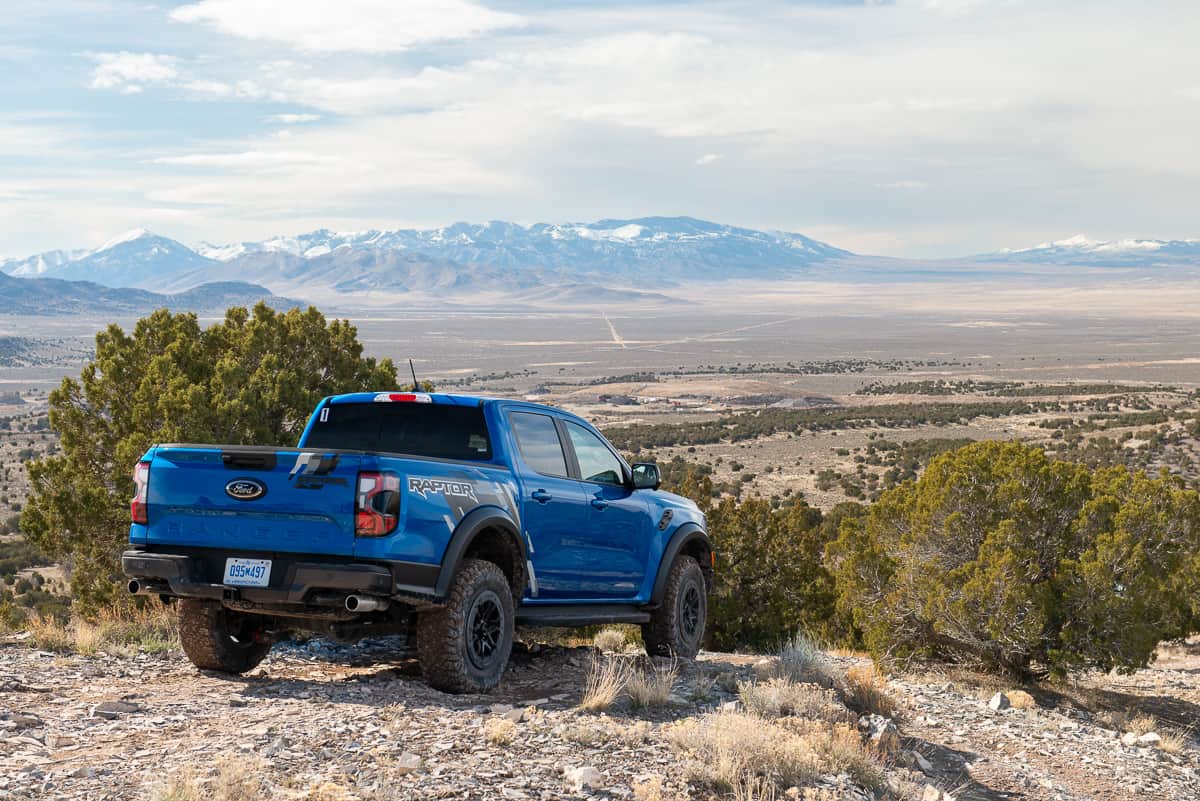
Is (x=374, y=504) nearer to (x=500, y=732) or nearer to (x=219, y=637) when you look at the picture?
(x=500, y=732)

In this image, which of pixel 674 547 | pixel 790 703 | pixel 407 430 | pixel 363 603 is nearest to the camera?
pixel 363 603

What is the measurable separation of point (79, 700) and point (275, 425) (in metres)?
9.23

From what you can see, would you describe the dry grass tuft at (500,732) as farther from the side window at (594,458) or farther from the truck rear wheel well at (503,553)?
the side window at (594,458)

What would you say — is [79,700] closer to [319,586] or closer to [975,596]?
[319,586]

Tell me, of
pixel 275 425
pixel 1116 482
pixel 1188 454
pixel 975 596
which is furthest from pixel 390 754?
pixel 1188 454

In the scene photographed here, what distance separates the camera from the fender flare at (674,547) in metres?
10.1

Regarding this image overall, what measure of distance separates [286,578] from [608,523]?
2.91 m

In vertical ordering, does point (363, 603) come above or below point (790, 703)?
above

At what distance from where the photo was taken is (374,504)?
719 cm

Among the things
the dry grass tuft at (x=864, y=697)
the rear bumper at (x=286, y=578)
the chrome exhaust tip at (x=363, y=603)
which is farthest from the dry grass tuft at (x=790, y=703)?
the chrome exhaust tip at (x=363, y=603)

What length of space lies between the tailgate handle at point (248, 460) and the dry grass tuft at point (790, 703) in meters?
3.46

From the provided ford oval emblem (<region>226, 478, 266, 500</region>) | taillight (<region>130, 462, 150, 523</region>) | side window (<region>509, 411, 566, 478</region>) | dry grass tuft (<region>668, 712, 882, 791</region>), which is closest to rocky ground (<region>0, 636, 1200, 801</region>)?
dry grass tuft (<region>668, 712, 882, 791</region>)

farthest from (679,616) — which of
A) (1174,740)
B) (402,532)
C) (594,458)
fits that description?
(1174,740)

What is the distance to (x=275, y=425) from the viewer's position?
16719 mm
